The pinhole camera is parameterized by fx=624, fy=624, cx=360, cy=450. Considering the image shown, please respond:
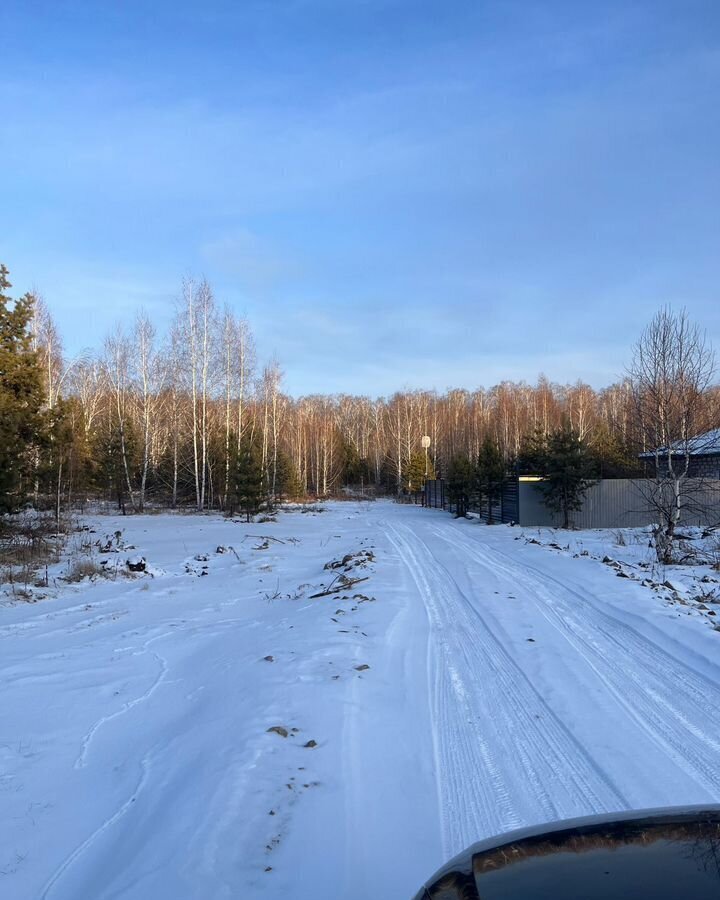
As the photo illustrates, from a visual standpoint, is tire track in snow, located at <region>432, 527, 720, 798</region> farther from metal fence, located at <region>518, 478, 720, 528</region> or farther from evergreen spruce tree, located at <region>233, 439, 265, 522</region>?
evergreen spruce tree, located at <region>233, 439, 265, 522</region>

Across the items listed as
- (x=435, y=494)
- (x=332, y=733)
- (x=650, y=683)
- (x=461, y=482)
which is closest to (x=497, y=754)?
(x=332, y=733)

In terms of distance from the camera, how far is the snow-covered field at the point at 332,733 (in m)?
3.26

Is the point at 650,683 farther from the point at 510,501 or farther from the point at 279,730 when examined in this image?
the point at 510,501

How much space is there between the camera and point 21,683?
662cm

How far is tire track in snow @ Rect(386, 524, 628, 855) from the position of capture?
3547 mm

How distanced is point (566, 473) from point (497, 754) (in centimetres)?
2165

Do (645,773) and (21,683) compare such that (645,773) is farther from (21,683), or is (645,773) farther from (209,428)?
(209,428)

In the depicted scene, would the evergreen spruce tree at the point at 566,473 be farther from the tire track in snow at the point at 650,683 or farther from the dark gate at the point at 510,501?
the tire track in snow at the point at 650,683

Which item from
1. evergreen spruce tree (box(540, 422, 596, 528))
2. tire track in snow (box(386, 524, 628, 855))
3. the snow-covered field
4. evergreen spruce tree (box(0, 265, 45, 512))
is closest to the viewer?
the snow-covered field

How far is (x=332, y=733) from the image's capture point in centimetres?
465

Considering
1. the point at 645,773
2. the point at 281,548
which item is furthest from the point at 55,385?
the point at 645,773

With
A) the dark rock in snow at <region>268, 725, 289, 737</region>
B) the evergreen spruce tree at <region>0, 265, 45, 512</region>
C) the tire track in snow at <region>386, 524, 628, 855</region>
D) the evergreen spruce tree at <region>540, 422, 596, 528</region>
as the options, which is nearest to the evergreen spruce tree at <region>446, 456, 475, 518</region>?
the evergreen spruce tree at <region>540, 422, 596, 528</region>

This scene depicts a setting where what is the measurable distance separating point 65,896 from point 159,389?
→ 39.3 meters

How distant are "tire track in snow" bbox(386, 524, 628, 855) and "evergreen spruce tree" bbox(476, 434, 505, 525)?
23997 mm
